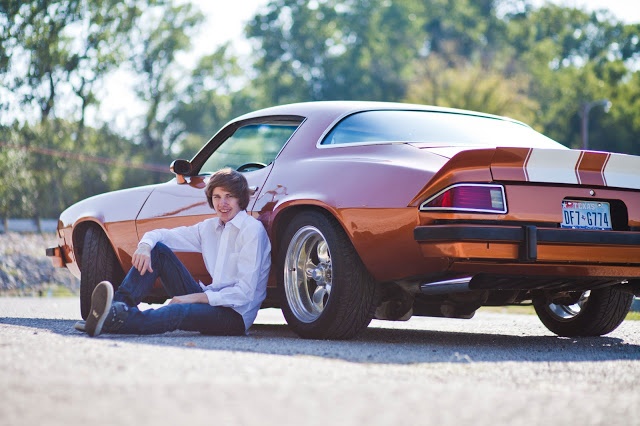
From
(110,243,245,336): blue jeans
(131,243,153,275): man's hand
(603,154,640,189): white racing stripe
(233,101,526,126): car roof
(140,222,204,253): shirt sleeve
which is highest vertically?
(233,101,526,126): car roof

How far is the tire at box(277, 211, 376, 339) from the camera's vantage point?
602 cm

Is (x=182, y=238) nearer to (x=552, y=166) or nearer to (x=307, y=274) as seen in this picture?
(x=307, y=274)

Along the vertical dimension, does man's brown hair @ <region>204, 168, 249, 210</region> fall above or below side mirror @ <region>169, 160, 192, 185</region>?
below

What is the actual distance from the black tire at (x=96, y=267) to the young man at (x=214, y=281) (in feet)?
4.48

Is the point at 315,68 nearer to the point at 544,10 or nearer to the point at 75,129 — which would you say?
the point at 544,10

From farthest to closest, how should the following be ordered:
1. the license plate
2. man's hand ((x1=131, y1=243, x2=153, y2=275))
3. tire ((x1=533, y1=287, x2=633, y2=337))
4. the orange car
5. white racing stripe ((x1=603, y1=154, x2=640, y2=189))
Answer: tire ((x1=533, y1=287, x2=633, y2=337)), man's hand ((x1=131, y1=243, x2=153, y2=275)), white racing stripe ((x1=603, y1=154, x2=640, y2=189)), the license plate, the orange car

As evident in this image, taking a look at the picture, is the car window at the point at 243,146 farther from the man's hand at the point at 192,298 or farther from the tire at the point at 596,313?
the tire at the point at 596,313

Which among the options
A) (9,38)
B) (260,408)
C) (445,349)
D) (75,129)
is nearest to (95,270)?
(445,349)

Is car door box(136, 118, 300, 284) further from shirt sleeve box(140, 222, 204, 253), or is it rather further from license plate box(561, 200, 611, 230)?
license plate box(561, 200, 611, 230)

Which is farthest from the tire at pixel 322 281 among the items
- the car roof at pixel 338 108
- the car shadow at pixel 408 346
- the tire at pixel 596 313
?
the tire at pixel 596 313

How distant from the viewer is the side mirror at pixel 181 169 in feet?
24.7

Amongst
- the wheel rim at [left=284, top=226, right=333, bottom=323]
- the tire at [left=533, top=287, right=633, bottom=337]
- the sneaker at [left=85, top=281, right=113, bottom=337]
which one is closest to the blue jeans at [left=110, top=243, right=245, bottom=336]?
the sneaker at [left=85, top=281, right=113, bottom=337]

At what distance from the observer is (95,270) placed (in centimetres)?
802

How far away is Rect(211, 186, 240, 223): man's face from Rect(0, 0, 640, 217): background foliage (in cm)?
2367
